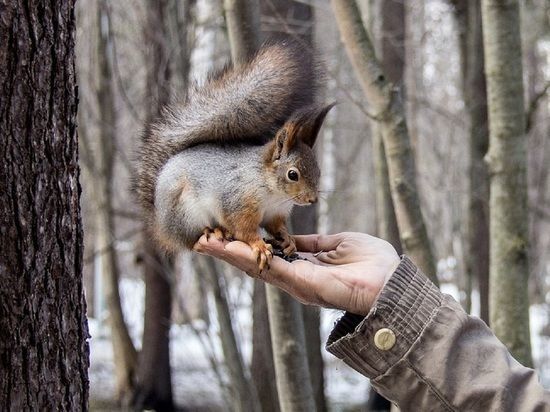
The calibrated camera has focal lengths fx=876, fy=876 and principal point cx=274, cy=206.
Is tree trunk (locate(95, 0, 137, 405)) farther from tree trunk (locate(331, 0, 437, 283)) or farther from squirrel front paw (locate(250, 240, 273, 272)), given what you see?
squirrel front paw (locate(250, 240, 273, 272))

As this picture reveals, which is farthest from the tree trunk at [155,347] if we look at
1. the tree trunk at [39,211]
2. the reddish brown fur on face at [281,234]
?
the tree trunk at [39,211]

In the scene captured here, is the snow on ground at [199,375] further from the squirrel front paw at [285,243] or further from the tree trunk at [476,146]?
the squirrel front paw at [285,243]

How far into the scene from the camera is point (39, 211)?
4.42 feet

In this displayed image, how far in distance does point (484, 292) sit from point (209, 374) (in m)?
3.61

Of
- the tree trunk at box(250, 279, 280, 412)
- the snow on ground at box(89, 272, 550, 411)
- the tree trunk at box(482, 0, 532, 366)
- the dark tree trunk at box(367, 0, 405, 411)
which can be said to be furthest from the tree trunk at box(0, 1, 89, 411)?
the snow on ground at box(89, 272, 550, 411)

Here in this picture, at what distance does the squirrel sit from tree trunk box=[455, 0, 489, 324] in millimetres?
2038

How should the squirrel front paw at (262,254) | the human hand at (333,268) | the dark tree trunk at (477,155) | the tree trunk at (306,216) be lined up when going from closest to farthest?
the human hand at (333,268), the squirrel front paw at (262,254), the dark tree trunk at (477,155), the tree trunk at (306,216)

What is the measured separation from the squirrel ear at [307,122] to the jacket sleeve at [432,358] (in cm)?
56

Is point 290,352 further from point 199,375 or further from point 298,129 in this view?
point 199,375

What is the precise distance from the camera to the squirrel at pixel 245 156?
1934 mm

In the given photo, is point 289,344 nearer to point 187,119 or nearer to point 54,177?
point 187,119

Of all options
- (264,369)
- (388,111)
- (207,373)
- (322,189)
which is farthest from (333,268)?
(207,373)

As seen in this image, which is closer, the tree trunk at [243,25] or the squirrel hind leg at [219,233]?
the squirrel hind leg at [219,233]

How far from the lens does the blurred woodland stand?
247 centimetres
